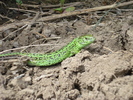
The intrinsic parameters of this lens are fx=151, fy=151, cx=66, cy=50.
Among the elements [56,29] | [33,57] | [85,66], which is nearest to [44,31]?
[56,29]

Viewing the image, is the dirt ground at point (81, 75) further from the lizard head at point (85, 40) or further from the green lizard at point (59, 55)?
the lizard head at point (85, 40)

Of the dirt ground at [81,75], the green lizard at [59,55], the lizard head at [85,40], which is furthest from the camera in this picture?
the green lizard at [59,55]

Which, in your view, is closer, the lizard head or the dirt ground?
the dirt ground

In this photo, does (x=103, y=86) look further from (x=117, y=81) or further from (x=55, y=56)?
(x=55, y=56)

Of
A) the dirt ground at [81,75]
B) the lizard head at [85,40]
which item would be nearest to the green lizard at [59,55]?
the lizard head at [85,40]

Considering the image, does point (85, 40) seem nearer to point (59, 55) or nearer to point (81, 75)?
point (59, 55)

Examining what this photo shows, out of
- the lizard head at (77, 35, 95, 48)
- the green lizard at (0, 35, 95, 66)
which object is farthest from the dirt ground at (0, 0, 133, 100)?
the lizard head at (77, 35, 95, 48)

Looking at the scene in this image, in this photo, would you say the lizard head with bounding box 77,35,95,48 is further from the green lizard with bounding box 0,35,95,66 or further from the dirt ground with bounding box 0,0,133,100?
the dirt ground with bounding box 0,0,133,100

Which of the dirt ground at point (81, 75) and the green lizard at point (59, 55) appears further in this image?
the green lizard at point (59, 55)

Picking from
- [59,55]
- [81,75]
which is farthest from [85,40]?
[81,75]

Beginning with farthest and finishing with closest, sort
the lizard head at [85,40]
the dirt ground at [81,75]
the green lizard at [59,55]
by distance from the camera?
the green lizard at [59,55] → the lizard head at [85,40] → the dirt ground at [81,75]

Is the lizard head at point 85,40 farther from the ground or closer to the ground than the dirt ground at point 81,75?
farther from the ground
